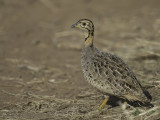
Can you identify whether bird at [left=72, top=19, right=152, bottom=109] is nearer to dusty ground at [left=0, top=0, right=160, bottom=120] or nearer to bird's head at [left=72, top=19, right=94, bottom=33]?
A: dusty ground at [left=0, top=0, right=160, bottom=120]

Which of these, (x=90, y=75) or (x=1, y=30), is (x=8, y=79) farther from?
(x=1, y=30)

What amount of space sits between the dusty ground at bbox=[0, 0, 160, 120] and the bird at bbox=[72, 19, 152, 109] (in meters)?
0.26

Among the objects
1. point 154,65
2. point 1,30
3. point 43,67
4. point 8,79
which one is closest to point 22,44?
point 1,30

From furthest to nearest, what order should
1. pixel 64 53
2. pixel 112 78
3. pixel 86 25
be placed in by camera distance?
1. pixel 64 53
2. pixel 86 25
3. pixel 112 78

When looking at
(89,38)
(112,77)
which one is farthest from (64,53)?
(112,77)

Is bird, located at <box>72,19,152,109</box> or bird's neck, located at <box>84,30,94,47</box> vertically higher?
bird's neck, located at <box>84,30,94,47</box>

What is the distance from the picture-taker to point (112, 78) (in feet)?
19.6

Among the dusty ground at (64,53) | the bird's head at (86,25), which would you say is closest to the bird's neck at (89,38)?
the bird's head at (86,25)

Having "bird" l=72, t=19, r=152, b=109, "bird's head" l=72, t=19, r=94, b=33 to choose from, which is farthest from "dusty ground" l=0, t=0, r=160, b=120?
"bird's head" l=72, t=19, r=94, b=33

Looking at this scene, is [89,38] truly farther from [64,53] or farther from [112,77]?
[64,53]

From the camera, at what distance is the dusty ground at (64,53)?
255 inches

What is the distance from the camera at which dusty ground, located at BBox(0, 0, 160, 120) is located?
21.3 ft

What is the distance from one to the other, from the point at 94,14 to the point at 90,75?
857 cm

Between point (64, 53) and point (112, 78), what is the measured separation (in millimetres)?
5029
